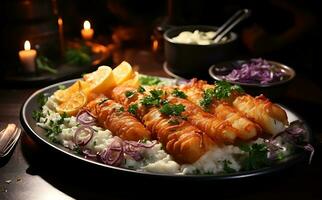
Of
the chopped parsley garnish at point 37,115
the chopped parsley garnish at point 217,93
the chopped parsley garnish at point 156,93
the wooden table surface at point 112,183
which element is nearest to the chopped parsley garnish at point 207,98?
the chopped parsley garnish at point 217,93

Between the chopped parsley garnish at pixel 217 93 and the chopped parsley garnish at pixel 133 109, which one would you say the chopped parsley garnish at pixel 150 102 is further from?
the chopped parsley garnish at pixel 217 93

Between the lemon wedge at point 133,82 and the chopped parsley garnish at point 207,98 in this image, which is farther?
the lemon wedge at point 133,82

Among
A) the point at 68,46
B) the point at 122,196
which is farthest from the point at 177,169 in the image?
the point at 68,46

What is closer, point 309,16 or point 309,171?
point 309,171

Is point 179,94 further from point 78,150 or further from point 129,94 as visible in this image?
point 78,150

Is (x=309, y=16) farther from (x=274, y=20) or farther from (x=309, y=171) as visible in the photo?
(x=309, y=171)

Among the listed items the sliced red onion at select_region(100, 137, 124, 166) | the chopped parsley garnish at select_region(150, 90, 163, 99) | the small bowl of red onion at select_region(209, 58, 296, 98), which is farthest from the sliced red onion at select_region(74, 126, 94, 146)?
the small bowl of red onion at select_region(209, 58, 296, 98)
